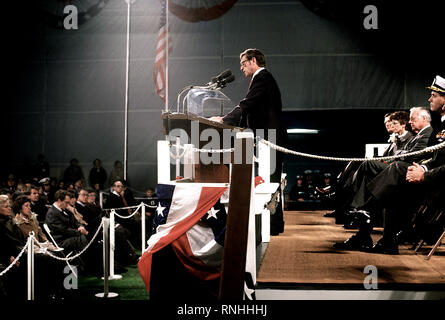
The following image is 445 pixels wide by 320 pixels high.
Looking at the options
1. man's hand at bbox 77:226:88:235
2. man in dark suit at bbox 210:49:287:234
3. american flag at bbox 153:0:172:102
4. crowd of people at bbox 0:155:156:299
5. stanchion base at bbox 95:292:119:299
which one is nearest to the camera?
man in dark suit at bbox 210:49:287:234

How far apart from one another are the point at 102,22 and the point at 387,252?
1063 centimetres

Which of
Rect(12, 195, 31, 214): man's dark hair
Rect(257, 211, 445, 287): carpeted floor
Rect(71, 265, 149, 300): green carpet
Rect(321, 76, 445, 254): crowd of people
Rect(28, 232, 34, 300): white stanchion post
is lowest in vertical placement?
Rect(71, 265, 149, 300): green carpet

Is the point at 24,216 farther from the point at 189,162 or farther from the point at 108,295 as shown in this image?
the point at 189,162

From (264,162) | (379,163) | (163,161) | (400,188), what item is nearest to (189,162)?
(163,161)

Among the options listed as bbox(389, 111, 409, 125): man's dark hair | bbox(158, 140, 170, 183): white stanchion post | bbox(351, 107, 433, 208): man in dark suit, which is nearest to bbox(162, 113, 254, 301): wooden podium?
bbox(351, 107, 433, 208): man in dark suit

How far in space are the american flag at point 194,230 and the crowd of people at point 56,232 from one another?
5.50 feet

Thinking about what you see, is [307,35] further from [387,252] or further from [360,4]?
[387,252]

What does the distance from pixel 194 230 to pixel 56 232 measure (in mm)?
3278

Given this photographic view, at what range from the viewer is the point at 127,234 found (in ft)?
26.3

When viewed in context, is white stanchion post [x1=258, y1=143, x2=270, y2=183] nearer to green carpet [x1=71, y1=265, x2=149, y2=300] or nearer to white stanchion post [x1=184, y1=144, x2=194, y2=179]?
white stanchion post [x1=184, y1=144, x2=194, y2=179]

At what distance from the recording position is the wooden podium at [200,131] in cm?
352

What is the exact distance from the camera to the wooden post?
8.96 ft

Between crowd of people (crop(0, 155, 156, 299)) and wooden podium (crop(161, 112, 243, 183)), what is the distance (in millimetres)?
2089
